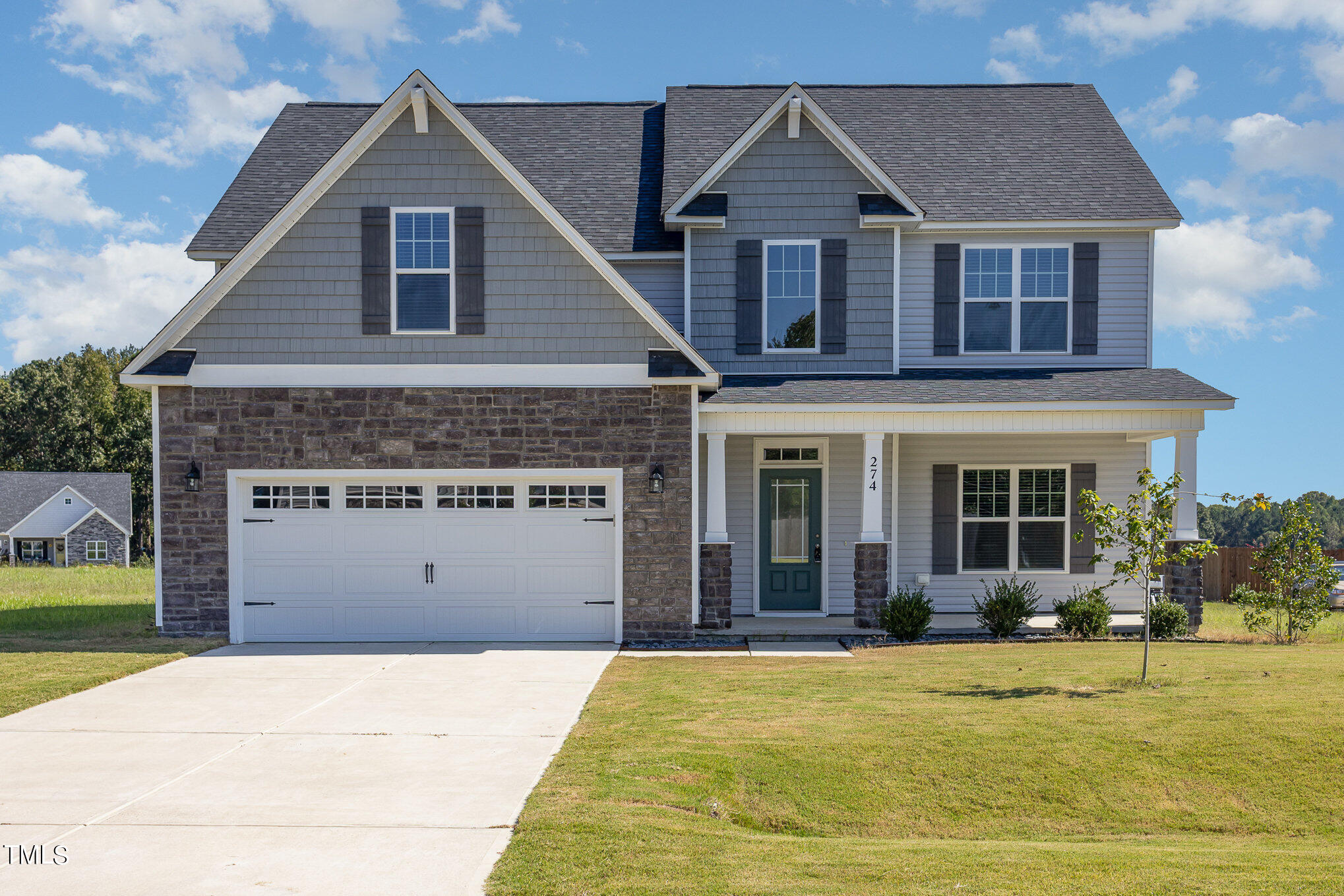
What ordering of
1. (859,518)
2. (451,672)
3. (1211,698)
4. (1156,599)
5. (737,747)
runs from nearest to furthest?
(737,747) → (1211,698) → (451,672) → (1156,599) → (859,518)

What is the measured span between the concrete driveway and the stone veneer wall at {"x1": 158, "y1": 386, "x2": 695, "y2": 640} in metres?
1.94

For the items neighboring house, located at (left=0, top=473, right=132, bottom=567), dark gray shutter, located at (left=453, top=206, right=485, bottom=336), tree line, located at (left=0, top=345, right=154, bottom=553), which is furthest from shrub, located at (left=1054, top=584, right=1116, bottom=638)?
tree line, located at (left=0, top=345, right=154, bottom=553)

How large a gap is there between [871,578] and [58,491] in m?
45.4

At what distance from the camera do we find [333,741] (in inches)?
313

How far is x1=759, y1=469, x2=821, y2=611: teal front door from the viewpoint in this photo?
50.6ft

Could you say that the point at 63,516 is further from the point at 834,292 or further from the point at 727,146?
the point at 834,292

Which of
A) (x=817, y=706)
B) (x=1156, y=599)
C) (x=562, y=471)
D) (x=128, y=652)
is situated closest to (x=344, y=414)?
(x=562, y=471)

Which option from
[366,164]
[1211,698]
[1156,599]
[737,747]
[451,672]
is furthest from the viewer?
[1156,599]

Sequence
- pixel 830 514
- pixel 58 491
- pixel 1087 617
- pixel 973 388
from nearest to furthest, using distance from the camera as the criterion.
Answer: pixel 1087 617 → pixel 973 388 → pixel 830 514 → pixel 58 491

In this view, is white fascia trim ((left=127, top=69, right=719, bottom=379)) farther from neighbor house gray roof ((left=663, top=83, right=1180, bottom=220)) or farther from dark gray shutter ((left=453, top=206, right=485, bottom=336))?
neighbor house gray roof ((left=663, top=83, right=1180, bottom=220))

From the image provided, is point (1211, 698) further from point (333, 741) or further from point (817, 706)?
point (333, 741)

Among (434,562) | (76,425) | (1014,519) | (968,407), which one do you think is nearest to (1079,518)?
(1014,519)

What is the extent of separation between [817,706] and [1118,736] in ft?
7.96

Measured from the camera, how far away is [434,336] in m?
12.9
